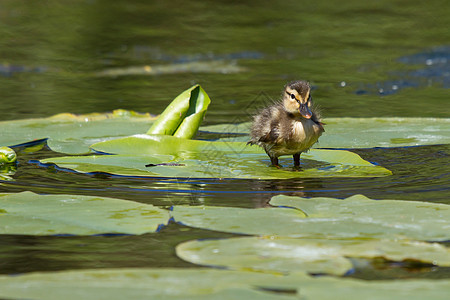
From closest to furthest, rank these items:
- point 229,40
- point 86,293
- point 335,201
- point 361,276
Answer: point 86,293
point 361,276
point 335,201
point 229,40

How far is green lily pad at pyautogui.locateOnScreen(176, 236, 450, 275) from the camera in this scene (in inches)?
95.3

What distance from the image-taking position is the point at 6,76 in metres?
9.83

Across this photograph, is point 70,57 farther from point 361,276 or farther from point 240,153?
point 361,276

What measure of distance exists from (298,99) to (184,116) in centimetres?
101

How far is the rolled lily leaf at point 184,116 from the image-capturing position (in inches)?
205

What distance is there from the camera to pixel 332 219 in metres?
3.00

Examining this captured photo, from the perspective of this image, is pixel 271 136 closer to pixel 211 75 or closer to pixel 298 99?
pixel 298 99

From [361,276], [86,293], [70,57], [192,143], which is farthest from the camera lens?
[70,57]

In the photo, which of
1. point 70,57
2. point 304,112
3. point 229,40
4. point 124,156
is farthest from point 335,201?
point 229,40

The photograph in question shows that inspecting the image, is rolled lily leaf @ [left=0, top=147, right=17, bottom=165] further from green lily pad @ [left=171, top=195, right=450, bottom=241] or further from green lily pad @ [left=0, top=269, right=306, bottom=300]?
green lily pad @ [left=0, top=269, right=306, bottom=300]

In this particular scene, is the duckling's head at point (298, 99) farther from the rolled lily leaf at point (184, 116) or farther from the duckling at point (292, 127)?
the rolled lily leaf at point (184, 116)

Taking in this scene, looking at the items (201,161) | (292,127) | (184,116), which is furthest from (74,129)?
(292,127)

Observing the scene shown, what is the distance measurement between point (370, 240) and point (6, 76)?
808cm

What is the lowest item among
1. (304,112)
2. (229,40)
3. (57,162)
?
(57,162)
